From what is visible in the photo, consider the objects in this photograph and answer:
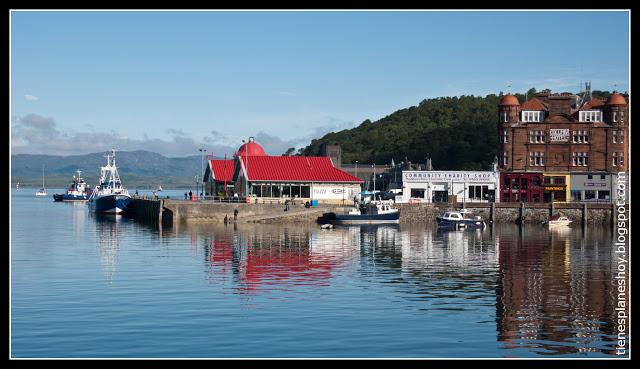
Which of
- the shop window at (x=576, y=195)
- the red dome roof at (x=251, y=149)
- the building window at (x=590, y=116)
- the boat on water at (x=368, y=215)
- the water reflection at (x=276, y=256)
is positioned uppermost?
the building window at (x=590, y=116)

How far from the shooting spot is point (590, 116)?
345ft

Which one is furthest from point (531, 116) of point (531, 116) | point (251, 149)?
point (251, 149)

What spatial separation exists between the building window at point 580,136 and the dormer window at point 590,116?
1498 millimetres

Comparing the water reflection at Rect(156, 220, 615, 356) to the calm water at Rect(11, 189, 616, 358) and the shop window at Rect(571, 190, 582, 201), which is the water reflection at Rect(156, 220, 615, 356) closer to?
the calm water at Rect(11, 189, 616, 358)

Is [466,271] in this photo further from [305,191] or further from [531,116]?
[531,116]

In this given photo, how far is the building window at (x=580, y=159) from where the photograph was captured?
344 ft

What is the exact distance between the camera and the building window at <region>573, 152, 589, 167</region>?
105m

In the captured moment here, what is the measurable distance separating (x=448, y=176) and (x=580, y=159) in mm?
14839

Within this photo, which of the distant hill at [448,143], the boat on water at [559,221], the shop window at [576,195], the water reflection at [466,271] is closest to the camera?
the water reflection at [466,271]

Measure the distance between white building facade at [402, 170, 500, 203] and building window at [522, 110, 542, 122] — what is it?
7.21 metres

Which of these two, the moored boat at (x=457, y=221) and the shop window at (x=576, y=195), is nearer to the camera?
the moored boat at (x=457, y=221)

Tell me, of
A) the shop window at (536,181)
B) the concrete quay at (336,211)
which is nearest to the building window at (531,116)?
the shop window at (536,181)

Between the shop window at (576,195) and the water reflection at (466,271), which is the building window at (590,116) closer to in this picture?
the shop window at (576,195)
